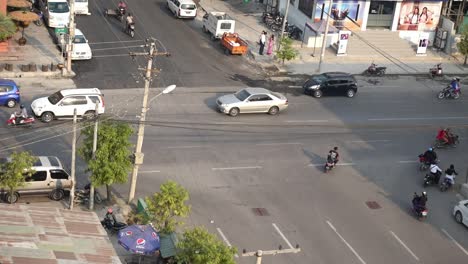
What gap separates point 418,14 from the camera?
67.9 metres

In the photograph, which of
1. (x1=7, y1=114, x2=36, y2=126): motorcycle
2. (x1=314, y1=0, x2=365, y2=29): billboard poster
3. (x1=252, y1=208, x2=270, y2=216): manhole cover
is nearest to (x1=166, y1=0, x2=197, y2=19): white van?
(x1=314, y1=0, x2=365, y2=29): billboard poster

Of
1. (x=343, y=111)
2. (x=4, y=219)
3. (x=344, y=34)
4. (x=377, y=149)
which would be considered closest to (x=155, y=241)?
(x=4, y=219)

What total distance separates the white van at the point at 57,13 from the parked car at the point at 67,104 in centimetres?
1484

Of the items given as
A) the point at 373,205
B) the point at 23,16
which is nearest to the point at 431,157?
the point at 373,205

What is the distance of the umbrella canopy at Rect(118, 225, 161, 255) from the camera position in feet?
105

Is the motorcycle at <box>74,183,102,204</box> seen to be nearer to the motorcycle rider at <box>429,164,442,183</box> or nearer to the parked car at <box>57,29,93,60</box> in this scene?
the motorcycle rider at <box>429,164,442,183</box>

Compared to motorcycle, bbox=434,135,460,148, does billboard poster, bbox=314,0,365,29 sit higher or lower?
higher

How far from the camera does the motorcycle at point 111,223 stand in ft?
116

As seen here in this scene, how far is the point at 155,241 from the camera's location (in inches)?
1271

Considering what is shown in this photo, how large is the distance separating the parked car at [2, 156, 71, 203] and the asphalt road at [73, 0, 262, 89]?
580 inches

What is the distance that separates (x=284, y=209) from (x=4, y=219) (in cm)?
1458

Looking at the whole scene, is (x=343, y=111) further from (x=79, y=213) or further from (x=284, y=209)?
(x=79, y=213)

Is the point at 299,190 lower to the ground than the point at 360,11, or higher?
lower

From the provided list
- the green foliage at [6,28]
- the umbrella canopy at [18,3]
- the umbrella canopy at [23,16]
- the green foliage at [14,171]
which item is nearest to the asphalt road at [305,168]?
the green foliage at [14,171]
